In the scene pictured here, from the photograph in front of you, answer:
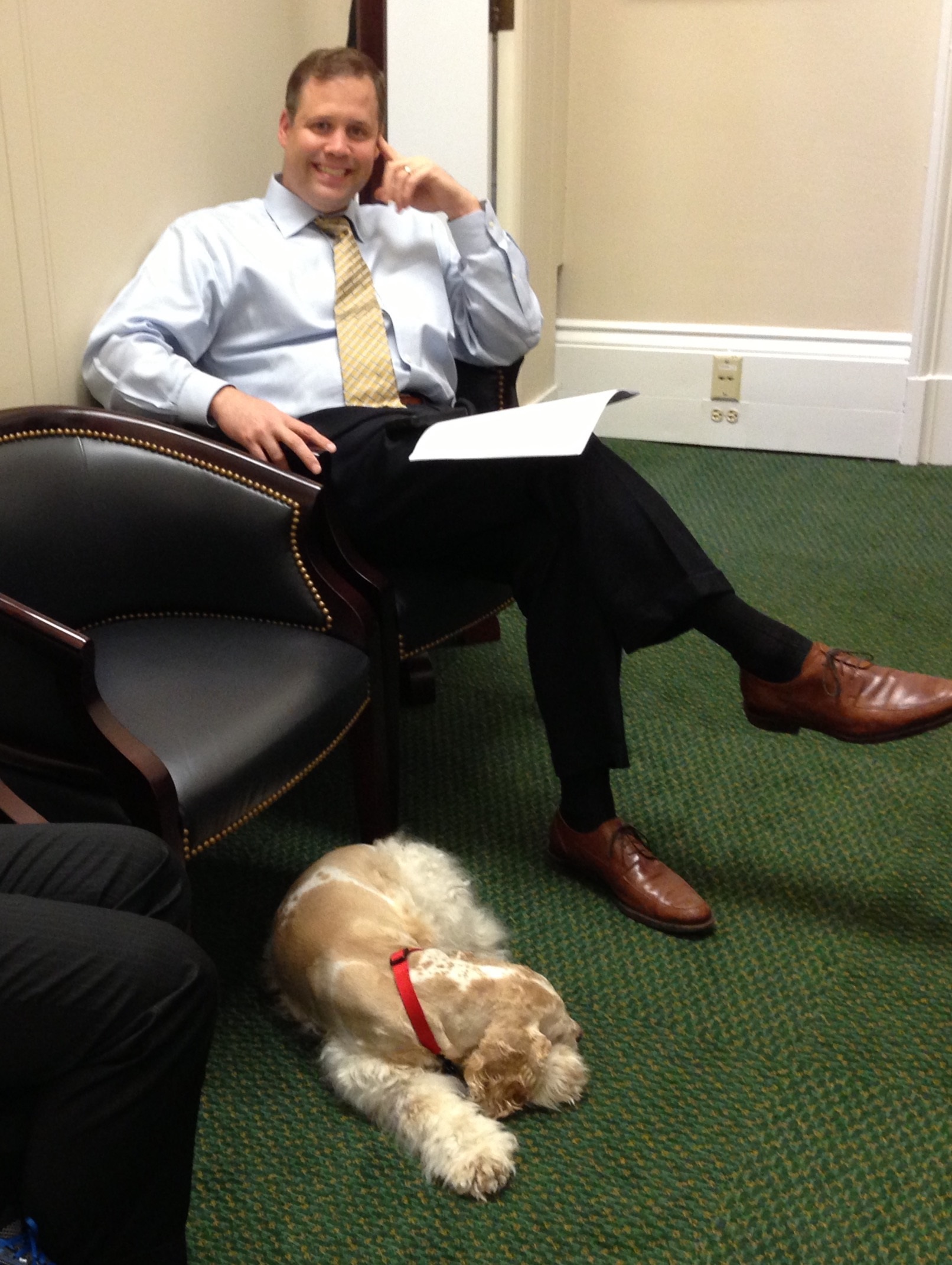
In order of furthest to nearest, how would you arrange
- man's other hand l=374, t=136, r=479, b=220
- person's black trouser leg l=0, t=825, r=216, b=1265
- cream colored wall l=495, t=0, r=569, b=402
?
cream colored wall l=495, t=0, r=569, b=402 → man's other hand l=374, t=136, r=479, b=220 → person's black trouser leg l=0, t=825, r=216, b=1265

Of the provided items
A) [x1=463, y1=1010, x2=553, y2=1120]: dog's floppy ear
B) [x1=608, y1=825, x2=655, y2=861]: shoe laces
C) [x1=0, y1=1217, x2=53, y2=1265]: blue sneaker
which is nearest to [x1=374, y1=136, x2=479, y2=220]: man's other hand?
[x1=608, y1=825, x2=655, y2=861]: shoe laces

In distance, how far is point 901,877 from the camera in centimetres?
185

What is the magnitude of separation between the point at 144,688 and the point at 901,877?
1120mm

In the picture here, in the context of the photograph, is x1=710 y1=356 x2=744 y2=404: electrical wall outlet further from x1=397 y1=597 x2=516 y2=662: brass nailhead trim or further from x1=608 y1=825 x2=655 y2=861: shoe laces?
x1=608 y1=825 x2=655 y2=861: shoe laces

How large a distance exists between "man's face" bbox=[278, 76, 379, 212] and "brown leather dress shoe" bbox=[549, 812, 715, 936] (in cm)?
115

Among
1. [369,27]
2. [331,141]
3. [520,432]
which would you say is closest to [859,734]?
[520,432]

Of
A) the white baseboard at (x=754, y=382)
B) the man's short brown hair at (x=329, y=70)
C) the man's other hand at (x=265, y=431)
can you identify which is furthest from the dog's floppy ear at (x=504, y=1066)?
the white baseboard at (x=754, y=382)

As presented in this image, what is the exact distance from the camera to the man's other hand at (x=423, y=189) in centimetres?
209

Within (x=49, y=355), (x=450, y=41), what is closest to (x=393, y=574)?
(x=49, y=355)

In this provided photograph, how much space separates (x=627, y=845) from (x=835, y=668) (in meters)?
0.38

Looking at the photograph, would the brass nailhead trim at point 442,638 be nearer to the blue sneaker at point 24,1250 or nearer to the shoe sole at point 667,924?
the shoe sole at point 667,924

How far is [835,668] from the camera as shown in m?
1.75

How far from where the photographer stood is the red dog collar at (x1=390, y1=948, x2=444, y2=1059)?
1.39 m

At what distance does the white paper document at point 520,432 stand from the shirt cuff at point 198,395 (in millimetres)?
323
